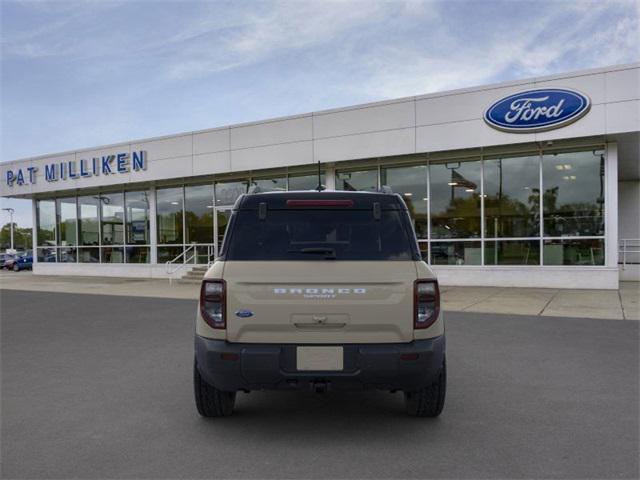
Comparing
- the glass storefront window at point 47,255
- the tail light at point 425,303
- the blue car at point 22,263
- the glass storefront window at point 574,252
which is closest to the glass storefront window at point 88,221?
the glass storefront window at point 47,255

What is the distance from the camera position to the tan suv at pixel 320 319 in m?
3.60

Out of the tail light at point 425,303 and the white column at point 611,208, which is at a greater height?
the white column at point 611,208

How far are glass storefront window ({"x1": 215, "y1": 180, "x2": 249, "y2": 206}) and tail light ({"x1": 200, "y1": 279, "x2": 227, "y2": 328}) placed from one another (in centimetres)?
1710

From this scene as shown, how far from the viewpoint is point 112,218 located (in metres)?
24.2

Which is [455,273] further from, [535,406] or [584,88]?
[535,406]

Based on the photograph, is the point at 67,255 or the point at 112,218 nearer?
the point at 112,218

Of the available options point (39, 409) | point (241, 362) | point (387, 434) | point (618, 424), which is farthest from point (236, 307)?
point (618, 424)

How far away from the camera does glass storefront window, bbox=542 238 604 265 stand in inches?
563

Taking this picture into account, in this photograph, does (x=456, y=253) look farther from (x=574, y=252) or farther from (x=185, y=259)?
(x=185, y=259)

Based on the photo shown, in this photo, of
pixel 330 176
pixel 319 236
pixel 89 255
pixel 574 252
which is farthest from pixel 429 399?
pixel 89 255

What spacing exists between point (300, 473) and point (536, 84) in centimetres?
1388

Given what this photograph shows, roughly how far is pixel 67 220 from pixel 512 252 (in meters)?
21.7

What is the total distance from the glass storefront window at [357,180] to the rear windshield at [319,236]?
1393 centimetres

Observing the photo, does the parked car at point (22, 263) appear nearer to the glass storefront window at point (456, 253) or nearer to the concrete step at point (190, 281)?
the concrete step at point (190, 281)
